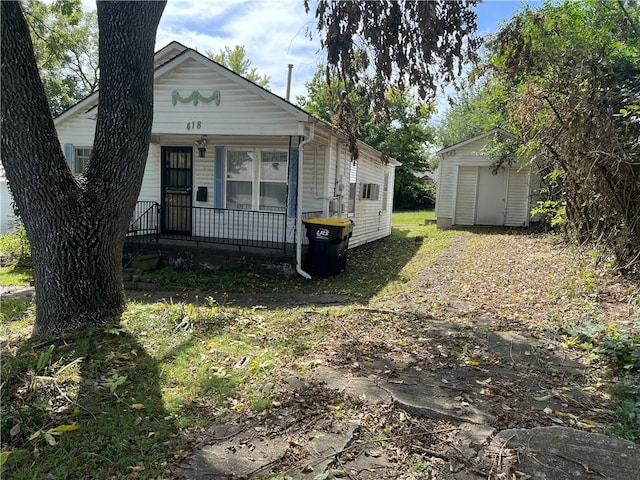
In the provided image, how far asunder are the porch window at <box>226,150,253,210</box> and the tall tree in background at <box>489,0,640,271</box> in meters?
5.94

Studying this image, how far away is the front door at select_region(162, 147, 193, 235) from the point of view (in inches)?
452

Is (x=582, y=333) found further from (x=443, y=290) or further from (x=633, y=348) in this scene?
(x=443, y=290)

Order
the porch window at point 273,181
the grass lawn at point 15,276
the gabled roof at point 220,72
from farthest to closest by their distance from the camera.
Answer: the porch window at point 273,181
the grass lawn at point 15,276
the gabled roof at point 220,72

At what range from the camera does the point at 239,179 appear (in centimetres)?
1095

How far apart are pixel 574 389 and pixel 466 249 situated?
881 centimetres

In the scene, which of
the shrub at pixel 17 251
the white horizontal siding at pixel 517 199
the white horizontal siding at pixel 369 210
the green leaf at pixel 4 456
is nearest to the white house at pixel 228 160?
the white horizontal siding at pixel 369 210

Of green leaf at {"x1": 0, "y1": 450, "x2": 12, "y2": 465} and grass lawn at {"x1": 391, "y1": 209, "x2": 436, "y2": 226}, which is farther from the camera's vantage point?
grass lawn at {"x1": 391, "y1": 209, "x2": 436, "y2": 226}

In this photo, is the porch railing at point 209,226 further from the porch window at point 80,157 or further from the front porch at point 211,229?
the porch window at point 80,157

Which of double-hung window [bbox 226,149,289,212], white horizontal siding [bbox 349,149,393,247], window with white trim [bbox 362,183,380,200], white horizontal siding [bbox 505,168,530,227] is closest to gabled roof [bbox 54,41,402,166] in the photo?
double-hung window [bbox 226,149,289,212]

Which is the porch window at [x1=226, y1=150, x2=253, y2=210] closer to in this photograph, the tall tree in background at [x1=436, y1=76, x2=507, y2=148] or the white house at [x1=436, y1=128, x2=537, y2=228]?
the white house at [x1=436, y1=128, x2=537, y2=228]

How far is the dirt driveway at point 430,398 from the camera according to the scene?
250 cm

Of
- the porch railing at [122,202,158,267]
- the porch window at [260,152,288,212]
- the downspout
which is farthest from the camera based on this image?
the porch window at [260,152,288,212]

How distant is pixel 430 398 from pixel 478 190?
16193 millimetres

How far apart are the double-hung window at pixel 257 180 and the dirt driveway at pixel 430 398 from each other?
531 cm
